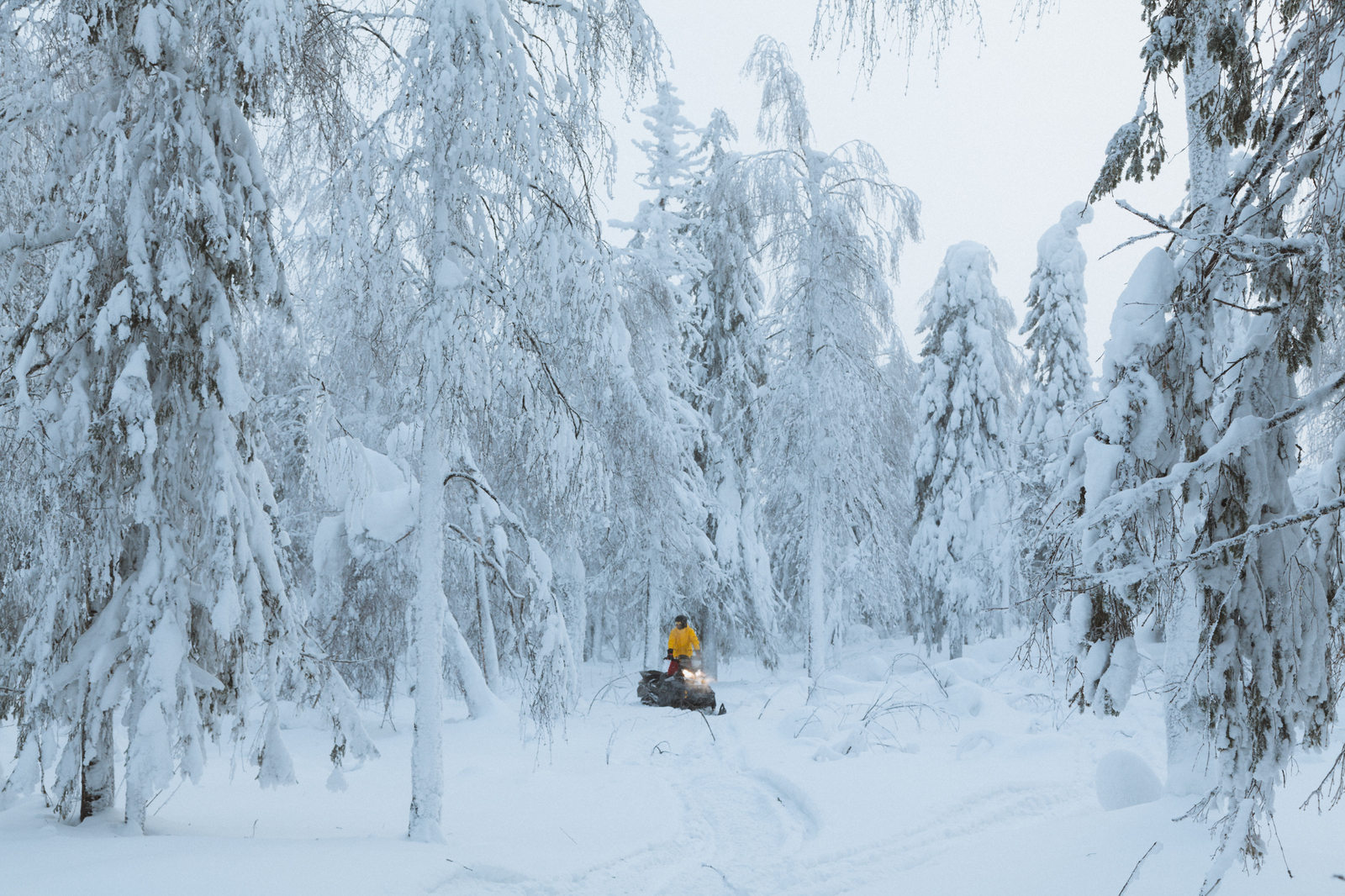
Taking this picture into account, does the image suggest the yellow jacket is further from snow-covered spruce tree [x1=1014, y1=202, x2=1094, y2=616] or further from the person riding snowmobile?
snow-covered spruce tree [x1=1014, y1=202, x2=1094, y2=616]

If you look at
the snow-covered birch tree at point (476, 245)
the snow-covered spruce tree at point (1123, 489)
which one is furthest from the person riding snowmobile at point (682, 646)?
the snow-covered spruce tree at point (1123, 489)

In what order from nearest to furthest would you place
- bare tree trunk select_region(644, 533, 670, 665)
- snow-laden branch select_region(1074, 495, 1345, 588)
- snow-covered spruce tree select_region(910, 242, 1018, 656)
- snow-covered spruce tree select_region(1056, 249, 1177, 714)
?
snow-laden branch select_region(1074, 495, 1345, 588) < snow-covered spruce tree select_region(1056, 249, 1177, 714) < bare tree trunk select_region(644, 533, 670, 665) < snow-covered spruce tree select_region(910, 242, 1018, 656)

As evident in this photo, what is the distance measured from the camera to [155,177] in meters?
6.11

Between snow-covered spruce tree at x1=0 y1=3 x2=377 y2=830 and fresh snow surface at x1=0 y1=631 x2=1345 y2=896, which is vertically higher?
snow-covered spruce tree at x1=0 y1=3 x2=377 y2=830

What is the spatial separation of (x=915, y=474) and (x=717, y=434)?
25.4 feet

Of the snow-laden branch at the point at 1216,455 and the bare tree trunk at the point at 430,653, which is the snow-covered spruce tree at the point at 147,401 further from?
the snow-laden branch at the point at 1216,455

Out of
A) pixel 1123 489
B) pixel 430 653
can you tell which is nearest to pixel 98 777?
pixel 430 653

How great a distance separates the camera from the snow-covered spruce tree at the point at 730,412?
792 inches

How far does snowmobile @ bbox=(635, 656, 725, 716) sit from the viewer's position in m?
14.6

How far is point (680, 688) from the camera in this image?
14711 millimetres

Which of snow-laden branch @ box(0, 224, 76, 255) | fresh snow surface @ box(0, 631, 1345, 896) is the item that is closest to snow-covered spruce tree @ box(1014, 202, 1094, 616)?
fresh snow surface @ box(0, 631, 1345, 896)

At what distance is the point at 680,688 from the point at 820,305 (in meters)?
7.09

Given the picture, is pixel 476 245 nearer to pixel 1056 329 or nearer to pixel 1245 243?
pixel 1245 243

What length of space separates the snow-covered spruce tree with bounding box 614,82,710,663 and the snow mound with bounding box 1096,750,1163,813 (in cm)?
897
